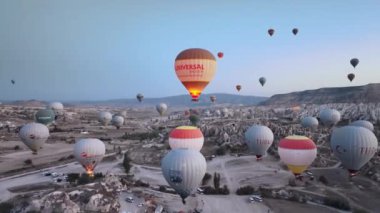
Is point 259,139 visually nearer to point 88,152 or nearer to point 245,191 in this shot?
point 245,191

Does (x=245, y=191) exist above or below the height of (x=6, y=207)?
below

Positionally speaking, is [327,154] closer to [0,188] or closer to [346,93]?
[0,188]

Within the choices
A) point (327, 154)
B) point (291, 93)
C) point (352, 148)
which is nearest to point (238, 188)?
point (352, 148)

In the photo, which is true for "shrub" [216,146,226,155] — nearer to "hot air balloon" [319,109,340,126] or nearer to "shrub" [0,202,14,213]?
"hot air balloon" [319,109,340,126]

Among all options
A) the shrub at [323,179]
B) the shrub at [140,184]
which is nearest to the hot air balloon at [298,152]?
the shrub at [323,179]

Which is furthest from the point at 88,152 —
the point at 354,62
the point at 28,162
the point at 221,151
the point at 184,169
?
the point at 354,62

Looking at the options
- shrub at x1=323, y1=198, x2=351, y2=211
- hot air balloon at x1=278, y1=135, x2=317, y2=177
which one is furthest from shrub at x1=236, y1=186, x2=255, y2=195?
shrub at x1=323, y1=198, x2=351, y2=211
